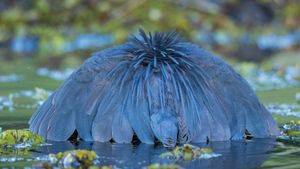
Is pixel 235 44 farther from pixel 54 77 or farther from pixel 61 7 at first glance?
pixel 54 77

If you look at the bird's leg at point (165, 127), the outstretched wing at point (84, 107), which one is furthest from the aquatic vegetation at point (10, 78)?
the bird's leg at point (165, 127)

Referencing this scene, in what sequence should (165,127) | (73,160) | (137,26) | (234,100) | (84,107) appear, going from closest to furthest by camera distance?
(73,160), (165,127), (84,107), (234,100), (137,26)

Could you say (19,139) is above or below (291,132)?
below

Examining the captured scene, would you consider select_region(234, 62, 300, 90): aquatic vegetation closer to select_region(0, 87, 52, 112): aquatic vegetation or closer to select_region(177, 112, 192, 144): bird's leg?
select_region(0, 87, 52, 112): aquatic vegetation

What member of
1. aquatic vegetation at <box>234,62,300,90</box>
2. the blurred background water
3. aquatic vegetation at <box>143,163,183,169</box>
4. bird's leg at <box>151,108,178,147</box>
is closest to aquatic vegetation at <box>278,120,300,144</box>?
bird's leg at <box>151,108,178,147</box>

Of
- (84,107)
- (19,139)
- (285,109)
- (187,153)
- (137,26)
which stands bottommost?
(187,153)

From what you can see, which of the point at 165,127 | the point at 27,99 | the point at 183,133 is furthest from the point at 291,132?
the point at 27,99

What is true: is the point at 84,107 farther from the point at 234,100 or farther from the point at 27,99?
the point at 27,99
